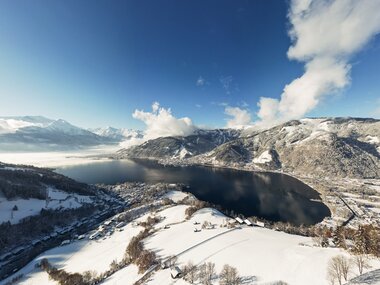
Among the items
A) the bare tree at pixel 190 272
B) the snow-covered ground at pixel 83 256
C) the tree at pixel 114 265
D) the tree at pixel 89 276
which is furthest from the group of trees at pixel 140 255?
the bare tree at pixel 190 272

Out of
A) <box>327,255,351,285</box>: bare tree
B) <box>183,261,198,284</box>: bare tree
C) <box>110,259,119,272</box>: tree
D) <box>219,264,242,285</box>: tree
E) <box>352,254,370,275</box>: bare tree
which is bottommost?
<box>110,259,119,272</box>: tree

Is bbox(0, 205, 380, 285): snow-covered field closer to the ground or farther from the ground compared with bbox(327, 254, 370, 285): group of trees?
closer to the ground

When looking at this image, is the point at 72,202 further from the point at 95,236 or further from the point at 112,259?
the point at 112,259

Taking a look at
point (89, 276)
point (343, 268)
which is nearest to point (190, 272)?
point (343, 268)

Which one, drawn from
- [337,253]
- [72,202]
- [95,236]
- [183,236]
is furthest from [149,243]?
[72,202]

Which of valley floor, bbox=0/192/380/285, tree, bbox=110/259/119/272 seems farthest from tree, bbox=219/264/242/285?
tree, bbox=110/259/119/272

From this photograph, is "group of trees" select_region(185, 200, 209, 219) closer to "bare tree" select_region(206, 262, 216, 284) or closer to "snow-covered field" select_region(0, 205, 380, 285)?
"snow-covered field" select_region(0, 205, 380, 285)
